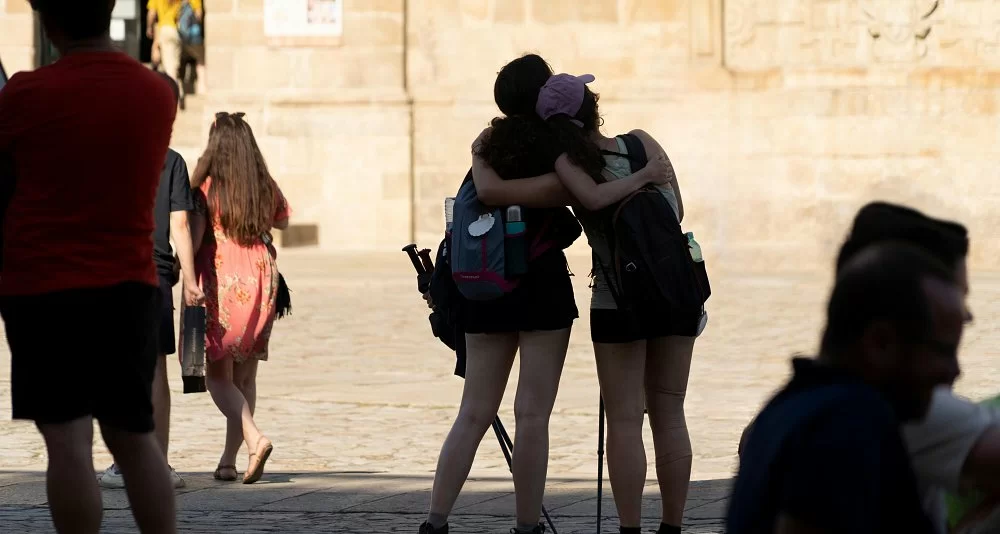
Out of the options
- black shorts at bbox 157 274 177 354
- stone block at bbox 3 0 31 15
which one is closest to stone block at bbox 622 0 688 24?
stone block at bbox 3 0 31 15

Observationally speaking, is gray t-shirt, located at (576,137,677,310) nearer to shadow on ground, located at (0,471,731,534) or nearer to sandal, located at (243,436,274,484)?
shadow on ground, located at (0,471,731,534)

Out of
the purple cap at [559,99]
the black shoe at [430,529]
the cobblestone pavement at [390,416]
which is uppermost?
the purple cap at [559,99]

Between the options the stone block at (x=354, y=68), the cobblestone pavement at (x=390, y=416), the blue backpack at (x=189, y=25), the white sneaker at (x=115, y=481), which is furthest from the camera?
the blue backpack at (x=189, y=25)

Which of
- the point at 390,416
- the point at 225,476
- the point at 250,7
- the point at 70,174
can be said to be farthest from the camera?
the point at 250,7

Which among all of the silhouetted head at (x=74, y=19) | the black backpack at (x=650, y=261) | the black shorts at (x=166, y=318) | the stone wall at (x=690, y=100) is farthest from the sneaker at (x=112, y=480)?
the stone wall at (x=690, y=100)

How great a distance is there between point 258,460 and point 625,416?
2.25m

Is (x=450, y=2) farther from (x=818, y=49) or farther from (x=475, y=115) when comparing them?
(x=818, y=49)

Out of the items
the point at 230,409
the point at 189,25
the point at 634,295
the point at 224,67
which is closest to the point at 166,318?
the point at 230,409

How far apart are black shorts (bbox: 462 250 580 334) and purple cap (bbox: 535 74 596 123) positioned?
1.43 feet

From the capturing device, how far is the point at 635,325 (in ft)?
18.4

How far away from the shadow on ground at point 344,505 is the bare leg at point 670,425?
422mm

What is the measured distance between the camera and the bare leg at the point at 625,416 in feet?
18.7

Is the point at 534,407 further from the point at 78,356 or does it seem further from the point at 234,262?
the point at 234,262

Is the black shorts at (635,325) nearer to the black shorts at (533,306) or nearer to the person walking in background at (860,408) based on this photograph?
the black shorts at (533,306)
